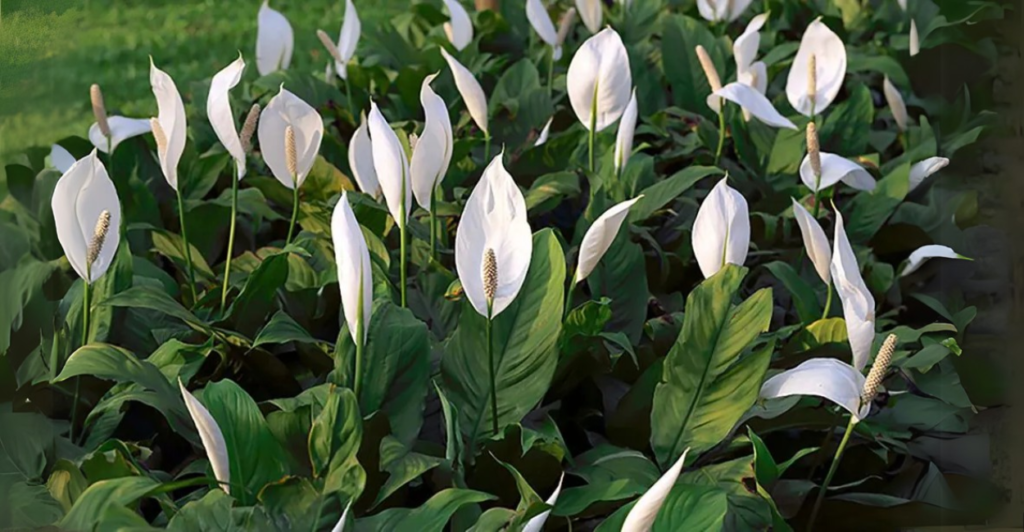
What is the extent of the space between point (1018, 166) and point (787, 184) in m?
0.43

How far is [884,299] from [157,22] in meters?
4.47

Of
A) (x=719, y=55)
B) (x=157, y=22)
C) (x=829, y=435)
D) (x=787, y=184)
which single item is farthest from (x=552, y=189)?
(x=157, y=22)

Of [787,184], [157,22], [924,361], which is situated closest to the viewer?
[924,361]

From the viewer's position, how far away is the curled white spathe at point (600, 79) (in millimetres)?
1566

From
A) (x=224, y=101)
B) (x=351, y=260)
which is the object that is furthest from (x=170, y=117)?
(x=351, y=260)

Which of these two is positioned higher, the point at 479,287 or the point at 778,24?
the point at 479,287

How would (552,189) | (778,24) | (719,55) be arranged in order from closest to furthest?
(552,189), (719,55), (778,24)

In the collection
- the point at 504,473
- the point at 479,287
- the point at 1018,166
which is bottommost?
the point at 1018,166

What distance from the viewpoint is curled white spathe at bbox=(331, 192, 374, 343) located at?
41.7 inches

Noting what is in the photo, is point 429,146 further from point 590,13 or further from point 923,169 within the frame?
point 590,13

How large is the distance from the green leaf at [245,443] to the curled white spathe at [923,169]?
112cm

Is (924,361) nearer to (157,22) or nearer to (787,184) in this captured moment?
(787,184)

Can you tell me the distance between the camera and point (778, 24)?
9.75ft

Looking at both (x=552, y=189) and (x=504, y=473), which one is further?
(x=552, y=189)
